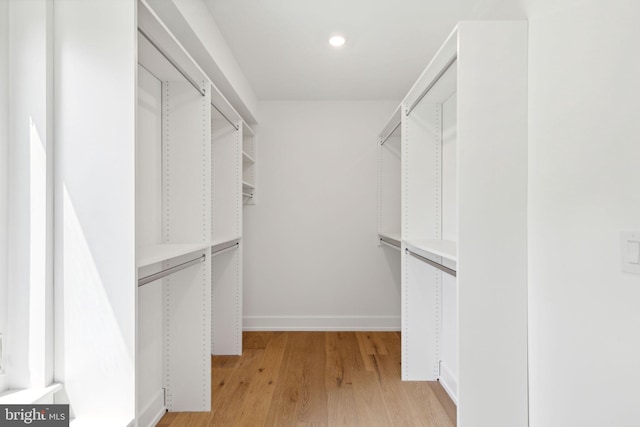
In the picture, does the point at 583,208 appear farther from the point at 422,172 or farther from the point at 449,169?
the point at 422,172

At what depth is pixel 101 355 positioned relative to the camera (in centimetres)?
117

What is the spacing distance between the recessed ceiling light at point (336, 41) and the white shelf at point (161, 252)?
158 centimetres

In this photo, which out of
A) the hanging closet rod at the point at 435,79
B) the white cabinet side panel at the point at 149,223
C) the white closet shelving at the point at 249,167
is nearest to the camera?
the hanging closet rod at the point at 435,79

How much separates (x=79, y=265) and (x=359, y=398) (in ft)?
5.84

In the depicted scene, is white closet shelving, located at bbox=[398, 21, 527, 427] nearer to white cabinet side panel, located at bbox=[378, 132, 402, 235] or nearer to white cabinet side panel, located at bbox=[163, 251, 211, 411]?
white cabinet side panel, located at bbox=[163, 251, 211, 411]

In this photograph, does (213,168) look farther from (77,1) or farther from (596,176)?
(596,176)

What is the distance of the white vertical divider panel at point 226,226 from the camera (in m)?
2.70

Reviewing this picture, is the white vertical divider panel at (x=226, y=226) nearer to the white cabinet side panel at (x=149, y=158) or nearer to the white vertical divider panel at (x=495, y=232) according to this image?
the white cabinet side panel at (x=149, y=158)

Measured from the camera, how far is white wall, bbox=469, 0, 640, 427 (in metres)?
0.97

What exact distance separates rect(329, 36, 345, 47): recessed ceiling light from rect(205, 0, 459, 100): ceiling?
4 centimetres

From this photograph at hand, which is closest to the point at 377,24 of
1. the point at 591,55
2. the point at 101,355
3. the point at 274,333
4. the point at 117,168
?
the point at 591,55

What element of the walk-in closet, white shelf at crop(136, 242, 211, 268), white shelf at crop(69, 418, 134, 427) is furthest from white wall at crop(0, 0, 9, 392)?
white shelf at crop(136, 242, 211, 268)

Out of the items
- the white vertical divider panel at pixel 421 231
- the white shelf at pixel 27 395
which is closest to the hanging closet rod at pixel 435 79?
the white vertical divider panel at pixel 421 231

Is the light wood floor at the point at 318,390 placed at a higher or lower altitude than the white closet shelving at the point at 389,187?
lower
